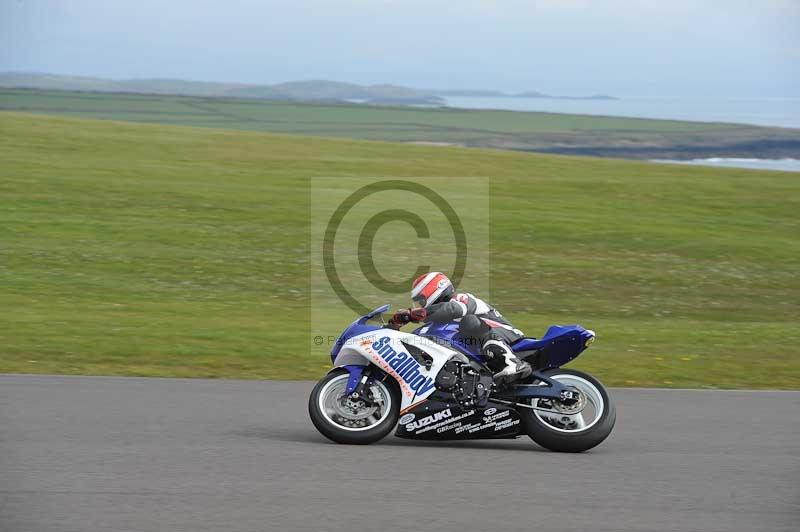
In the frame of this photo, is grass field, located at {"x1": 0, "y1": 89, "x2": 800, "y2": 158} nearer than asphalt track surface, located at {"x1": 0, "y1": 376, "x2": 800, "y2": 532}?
No

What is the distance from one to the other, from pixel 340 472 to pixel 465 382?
152 cm

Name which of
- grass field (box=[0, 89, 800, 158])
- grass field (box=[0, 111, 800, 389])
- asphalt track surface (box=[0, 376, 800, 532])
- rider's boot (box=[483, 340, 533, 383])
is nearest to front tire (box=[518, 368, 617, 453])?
asphalt track surface (box=[0, 376, 800, 532])

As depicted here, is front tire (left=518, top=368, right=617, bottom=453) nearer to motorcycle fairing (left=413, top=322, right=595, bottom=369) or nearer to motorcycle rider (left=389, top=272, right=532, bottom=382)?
motorcycle fairing (left=413, top=322, right=595, bottom=369)

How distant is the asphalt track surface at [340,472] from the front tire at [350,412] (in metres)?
0.13

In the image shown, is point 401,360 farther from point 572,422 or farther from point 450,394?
point 572,422

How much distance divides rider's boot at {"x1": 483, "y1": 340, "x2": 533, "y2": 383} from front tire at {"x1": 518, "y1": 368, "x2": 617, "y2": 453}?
243 millimetres

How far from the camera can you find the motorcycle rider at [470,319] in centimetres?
855

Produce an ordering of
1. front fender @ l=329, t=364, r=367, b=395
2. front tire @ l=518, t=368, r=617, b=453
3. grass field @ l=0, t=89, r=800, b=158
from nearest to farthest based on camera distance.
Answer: front tire @ l=518, t=368, r=617, b=453, front fender @ l=329, t=364, r=367, b=395, grass field @ l=0, t=89, r=800, b=158

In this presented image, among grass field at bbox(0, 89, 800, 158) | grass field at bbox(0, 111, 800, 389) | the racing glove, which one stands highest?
grass field at bbox(0, 89, 800, 158)

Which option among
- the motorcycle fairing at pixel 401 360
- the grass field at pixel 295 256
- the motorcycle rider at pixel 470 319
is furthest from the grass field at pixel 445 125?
the motorcycle fairing at pixel 401 360

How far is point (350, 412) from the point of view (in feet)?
28.3

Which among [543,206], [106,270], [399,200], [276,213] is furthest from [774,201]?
[106,270]

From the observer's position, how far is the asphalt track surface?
654cm

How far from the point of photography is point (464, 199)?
29547 mm
